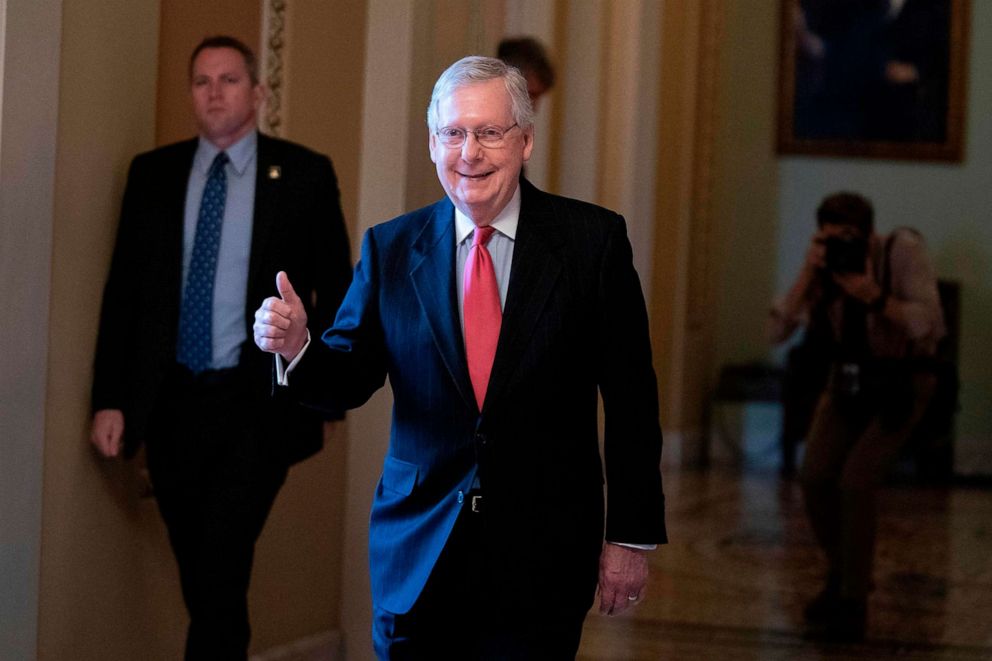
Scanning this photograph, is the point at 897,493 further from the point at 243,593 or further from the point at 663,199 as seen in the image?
the point at 243,593

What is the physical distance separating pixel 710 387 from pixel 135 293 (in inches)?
328

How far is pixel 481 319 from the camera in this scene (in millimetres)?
2736

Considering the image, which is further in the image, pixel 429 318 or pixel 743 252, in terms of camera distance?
pixel 743 252

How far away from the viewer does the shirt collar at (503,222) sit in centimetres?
279

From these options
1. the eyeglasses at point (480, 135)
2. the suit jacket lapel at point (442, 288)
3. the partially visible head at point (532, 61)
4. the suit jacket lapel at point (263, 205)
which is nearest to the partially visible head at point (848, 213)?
the partially visible head at point (532, 61)

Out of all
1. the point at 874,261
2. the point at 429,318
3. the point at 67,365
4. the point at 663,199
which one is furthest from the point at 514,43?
the point at 663,199

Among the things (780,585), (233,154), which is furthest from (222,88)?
(780,585)

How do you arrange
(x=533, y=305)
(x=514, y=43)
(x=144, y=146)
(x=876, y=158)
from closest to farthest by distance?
(x=533, y=305)
(x=144, y=146)
(x=514, y=43)
(x=876, y=158)

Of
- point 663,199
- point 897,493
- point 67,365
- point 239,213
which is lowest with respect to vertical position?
point 897,493

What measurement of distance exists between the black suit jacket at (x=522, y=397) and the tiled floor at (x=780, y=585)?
2.99 metres

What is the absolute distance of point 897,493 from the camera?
10367 mm

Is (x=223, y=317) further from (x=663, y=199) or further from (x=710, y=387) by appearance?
(x=710, y=387)

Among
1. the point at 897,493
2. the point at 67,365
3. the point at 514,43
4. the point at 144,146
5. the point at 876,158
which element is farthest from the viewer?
the point at 876,158

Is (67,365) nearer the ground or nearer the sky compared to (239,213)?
nearer the ground
